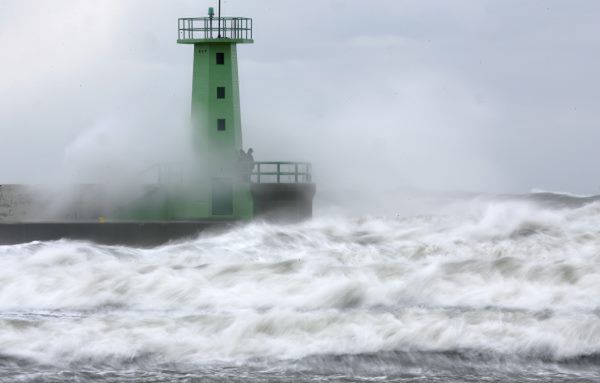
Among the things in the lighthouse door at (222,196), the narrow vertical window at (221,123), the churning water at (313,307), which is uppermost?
the narrow vertical window at (221,123)

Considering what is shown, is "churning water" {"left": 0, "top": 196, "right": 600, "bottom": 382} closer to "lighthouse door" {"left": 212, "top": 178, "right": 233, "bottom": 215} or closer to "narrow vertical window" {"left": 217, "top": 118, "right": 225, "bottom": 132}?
"lighthouse door" {"left": 212, "top": 178, "right": 233, "bottom": 215}

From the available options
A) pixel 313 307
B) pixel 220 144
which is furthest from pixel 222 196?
pixel 313 307

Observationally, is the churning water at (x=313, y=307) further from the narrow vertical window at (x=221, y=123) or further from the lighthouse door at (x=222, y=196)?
the narrow vertical window at (x=221, y=123)

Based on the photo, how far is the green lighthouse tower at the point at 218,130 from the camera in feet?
66.8

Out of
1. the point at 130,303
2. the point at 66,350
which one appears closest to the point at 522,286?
the point at 130,303

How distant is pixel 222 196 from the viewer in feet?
67.3

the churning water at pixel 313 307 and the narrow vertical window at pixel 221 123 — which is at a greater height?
the narrow vertical window at pixel 221 123

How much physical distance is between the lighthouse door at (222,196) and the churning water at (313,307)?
1544 millimetres

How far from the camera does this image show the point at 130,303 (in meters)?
14.0

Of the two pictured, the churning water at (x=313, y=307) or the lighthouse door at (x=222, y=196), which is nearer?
the churning water at (x=313, y=307)

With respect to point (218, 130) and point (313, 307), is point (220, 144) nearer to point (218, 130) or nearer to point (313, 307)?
point (218, 130)

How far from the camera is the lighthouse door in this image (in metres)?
20.5

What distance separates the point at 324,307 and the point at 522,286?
8.52ft

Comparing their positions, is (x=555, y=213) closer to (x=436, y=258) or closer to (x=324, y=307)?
(x=436, y=258)
